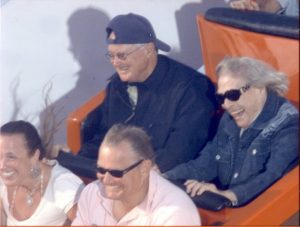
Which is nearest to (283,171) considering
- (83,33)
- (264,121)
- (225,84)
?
(264,121)

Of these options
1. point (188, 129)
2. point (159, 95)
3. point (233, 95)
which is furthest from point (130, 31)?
point (233, 95)

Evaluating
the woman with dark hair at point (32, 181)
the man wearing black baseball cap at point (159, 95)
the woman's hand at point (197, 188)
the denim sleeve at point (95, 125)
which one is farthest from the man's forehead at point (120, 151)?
the denim sleeve at point (95, 125)

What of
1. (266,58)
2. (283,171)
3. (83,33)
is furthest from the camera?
(83,33)

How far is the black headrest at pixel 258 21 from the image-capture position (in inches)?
103

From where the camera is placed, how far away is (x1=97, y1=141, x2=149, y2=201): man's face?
2.32 meters

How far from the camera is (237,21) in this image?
279cm

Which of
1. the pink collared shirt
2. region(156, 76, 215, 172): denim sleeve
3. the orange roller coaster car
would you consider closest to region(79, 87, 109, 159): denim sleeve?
region(156, 76, 215, 172): denim sleeve

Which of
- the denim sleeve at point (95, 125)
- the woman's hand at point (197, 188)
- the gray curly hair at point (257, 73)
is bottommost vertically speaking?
the denim sleeve at point (95, 125)

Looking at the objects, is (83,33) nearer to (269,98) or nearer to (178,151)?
(178,151)

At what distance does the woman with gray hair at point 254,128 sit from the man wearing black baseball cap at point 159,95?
0.96ft

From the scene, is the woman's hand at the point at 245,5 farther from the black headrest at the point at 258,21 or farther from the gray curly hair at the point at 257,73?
the gray curly hair at the point at 257,73

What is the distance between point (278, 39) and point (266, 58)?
3.5 inches

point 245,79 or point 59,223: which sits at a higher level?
point 245,79

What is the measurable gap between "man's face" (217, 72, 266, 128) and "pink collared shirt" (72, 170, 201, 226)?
1.29 ft
